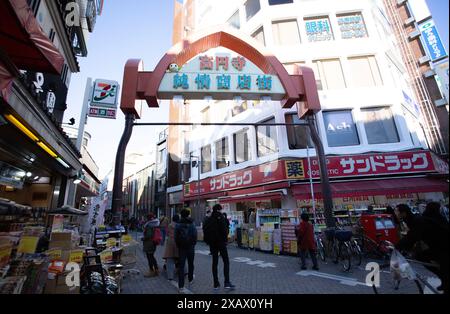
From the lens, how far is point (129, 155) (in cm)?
6831

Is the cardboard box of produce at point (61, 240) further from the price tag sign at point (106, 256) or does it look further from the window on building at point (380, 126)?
the window on building at point (380, 126)

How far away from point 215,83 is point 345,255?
838 centimetres

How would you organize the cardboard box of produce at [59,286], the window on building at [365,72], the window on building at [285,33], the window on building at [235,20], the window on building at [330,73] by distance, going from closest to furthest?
the cardboard box of produce at [59,286]
the window on building at [365,72]
the window on building at [330,73]
the window on building at [285,33]
the window on building at [235,20]

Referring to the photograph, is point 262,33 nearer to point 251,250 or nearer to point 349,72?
point 349,72

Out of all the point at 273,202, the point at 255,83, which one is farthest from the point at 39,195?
the point at 273,202

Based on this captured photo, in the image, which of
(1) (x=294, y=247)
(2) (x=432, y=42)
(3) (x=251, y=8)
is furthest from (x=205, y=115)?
(2) (x=432, y=42)

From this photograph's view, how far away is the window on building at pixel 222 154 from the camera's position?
1946 cm

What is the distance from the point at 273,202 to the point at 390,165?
7.13 meters

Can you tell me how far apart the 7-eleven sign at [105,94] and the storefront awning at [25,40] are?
6006 mm

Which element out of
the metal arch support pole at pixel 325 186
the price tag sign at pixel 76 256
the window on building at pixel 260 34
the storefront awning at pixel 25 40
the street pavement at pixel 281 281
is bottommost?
the street pavement at pixel 281 281

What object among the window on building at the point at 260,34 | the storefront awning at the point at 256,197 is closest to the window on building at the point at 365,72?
the window on building at the point at 260,34

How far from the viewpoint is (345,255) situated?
7.39 meters

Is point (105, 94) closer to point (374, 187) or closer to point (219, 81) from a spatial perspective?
point (219, 81)

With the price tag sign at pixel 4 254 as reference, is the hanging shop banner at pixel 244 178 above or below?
above
